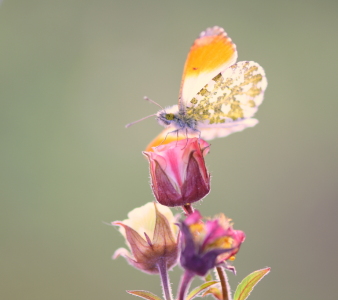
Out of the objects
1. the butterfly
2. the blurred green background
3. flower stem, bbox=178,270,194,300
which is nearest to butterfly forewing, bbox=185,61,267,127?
the butterfly

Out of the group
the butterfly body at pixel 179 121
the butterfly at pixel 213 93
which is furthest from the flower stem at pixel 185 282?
the butterfly body at pixel 179 121

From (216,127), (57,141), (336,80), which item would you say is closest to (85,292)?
(57,141)

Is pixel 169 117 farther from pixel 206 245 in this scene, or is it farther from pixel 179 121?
pixel 206 245

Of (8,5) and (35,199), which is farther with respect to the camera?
(8,5)

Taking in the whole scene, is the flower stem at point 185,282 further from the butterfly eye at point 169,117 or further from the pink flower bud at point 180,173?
the butterfly eye at point 169,117

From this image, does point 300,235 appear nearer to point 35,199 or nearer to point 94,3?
point 35,199

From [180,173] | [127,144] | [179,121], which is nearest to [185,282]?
[180,173]

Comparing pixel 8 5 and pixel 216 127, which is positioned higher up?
pixel 8 5
